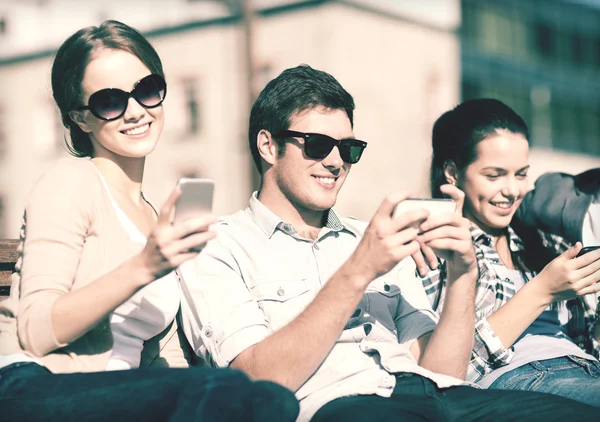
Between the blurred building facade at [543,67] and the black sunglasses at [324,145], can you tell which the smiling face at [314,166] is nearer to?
the black sunglasses at [324,145]

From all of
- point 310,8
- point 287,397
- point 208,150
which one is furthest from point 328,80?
point 208,150

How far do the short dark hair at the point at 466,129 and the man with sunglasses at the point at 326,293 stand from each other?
69cm

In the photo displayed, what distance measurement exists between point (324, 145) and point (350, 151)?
11cm

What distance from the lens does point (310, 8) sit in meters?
23.0

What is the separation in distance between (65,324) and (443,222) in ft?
4.12

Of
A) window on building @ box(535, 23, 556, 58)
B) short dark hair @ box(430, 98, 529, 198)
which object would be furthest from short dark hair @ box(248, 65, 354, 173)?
window on building @ box(535, 23, 556, 58)

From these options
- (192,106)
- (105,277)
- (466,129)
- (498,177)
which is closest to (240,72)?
(192,106)

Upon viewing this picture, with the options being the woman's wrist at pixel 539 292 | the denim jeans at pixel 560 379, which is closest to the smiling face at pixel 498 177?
the woman's wrist at pixel 539 292

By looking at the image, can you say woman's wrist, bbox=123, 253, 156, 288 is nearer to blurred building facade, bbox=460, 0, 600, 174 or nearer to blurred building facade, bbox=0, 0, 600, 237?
blurred building facade, bbox=0, 0, 600, 237

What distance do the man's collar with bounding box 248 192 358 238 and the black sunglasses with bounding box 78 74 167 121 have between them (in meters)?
0.61

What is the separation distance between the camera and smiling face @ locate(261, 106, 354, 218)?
3.47 m

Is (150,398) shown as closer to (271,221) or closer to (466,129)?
(271,221)

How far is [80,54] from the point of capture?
3.13m

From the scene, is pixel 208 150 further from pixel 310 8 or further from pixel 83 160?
pixel 83 160
